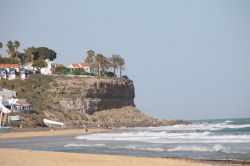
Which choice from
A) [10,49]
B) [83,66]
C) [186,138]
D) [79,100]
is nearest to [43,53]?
[10,49]

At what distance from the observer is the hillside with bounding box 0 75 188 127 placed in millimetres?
83450

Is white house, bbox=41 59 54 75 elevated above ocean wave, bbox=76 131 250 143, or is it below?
above

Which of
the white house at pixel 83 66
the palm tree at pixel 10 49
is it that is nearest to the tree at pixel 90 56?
the white house at pixel 83 66

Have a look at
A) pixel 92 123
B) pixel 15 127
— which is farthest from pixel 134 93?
pixel 15 127

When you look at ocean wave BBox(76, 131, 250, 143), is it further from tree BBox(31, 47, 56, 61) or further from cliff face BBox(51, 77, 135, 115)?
tree BBox(31, 47, 56, 61)

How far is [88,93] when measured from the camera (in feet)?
300

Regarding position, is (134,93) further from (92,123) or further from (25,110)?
(25,110)

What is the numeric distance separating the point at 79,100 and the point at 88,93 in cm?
311

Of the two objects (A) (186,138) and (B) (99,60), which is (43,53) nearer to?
(B) (99,60)

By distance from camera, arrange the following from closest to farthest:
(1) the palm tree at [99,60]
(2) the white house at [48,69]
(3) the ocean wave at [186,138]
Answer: (3) the ocean wave at [186,138] < (2) the white house at [48,69] < (1) the palm tree at [99,60]

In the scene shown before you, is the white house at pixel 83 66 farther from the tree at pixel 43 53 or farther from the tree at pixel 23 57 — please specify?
the tree at pixel 23 57

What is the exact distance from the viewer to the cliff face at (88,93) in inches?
3489

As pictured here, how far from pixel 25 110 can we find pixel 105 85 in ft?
82.4

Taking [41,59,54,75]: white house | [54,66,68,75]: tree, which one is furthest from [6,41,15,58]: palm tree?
[54,66,68,75]: tree
